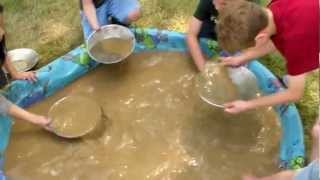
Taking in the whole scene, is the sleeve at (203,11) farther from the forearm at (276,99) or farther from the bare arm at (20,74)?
the bare arm at (20,74)

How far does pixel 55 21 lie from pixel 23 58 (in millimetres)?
286

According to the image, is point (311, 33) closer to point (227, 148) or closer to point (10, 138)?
point (227, 148)

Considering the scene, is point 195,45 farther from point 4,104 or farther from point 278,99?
point 4,104

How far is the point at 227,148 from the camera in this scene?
6.43 ft

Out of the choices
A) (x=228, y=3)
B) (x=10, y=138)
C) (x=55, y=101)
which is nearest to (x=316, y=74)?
(x=228, y=3)

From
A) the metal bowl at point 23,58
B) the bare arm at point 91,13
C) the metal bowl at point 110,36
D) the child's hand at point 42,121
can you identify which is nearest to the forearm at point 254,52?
the metal bowl at point 110,36

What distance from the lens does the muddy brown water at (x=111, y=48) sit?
6.96ft

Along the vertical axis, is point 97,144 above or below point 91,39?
below

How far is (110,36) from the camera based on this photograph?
2133mm

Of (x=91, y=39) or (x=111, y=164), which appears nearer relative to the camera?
(x=111, y=164)

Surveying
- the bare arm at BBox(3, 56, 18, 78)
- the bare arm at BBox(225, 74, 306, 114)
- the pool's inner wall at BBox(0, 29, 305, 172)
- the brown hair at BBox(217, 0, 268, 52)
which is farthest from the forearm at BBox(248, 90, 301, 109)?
the bare arm at BBox(3, 56, 18, 78)

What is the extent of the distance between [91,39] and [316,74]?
873 mm

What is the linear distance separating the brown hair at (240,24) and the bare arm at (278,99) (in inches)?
10.0

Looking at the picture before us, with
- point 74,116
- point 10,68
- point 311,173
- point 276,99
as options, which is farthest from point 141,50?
point 311,173
